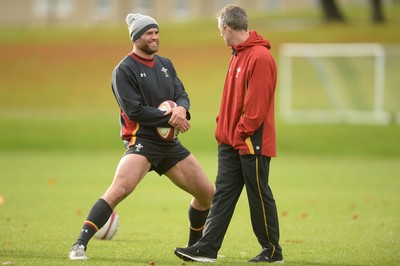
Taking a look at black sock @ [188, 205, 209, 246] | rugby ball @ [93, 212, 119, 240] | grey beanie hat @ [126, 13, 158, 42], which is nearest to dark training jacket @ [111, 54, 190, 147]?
grey beanie hat @ [126, 13, 158, 42]

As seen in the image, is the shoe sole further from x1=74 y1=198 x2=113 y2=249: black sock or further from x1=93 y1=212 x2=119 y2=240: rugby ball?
x1=93 y1=212 x2=119 y2=240: rugby ball

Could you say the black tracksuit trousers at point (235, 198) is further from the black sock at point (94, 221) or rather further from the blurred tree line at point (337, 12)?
the blurred tree line at point (337, 12)

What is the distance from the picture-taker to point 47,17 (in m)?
67.0

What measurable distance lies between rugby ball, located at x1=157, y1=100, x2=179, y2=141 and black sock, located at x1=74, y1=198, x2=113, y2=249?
831mm

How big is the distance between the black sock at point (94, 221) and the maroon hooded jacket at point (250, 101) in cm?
123

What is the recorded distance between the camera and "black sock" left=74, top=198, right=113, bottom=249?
8234 mm

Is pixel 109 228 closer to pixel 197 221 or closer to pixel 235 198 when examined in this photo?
pixel 197 221

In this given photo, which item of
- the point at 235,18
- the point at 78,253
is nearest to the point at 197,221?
the point at 78,253

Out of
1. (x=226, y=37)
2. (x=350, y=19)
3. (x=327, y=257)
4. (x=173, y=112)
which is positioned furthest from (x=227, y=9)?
(x=350, y=19)

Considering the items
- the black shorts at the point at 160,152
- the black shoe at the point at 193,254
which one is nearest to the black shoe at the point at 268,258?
the black shoe at the point at 193,254

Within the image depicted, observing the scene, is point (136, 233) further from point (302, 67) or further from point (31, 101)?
point (31, 101)

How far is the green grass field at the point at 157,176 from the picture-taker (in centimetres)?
971

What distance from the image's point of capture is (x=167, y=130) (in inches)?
337

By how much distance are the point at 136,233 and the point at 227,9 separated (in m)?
3.77
